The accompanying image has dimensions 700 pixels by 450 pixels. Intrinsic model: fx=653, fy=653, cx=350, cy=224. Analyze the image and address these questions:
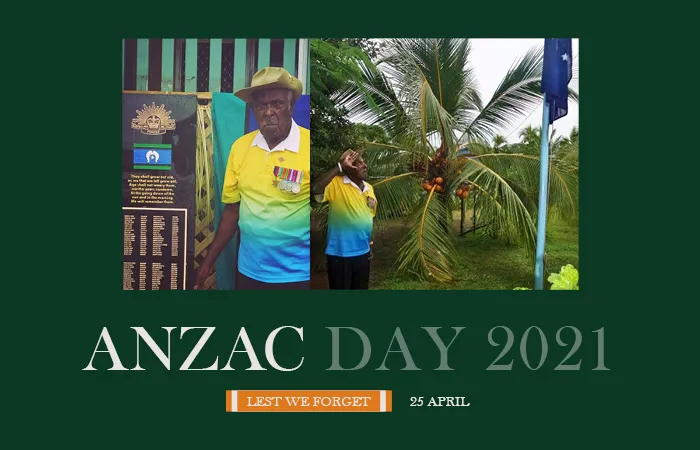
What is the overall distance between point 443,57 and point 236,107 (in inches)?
101

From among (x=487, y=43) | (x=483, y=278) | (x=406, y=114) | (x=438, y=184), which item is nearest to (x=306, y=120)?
(x=406, y=114)

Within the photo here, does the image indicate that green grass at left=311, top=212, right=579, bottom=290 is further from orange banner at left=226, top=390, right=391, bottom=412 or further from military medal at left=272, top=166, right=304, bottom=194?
orange banner at left=226, top=390, right=391, bottom=412

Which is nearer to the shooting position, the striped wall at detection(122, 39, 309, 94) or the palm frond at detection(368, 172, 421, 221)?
the striped wall at detection(122, 39, 309, 94)

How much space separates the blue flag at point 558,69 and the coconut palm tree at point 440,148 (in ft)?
0.74

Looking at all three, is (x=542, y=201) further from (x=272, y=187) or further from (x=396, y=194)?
(x=272, y=187)

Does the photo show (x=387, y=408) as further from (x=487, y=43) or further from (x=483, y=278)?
(x=487, y=43)

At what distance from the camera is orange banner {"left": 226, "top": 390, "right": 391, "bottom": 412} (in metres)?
6.12

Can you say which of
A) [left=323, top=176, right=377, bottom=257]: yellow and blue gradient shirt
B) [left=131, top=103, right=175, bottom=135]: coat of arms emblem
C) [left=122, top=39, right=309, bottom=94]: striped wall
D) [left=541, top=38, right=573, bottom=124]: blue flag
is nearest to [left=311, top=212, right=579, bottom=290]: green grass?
[left=323, top=176, right=377, bottom=257]: yellow and blue gradient shirt

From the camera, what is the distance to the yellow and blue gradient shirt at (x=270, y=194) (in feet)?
24.1

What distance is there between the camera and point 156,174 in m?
7.40

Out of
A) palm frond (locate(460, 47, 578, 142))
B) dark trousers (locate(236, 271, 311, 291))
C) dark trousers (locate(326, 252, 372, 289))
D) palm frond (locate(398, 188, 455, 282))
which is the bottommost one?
dark trousers (locate(236, 271, 311, 291))

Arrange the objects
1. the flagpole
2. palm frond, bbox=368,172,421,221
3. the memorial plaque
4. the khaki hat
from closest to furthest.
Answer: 1. the khaki hat
2. the memorial plaque
3. the flagpole
4. palm frond, bbox=368,172,421,221

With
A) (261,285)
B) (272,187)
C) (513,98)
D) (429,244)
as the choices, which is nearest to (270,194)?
(272,187)

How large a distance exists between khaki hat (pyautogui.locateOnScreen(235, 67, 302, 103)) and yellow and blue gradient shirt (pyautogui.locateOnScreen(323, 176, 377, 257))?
1155mm
